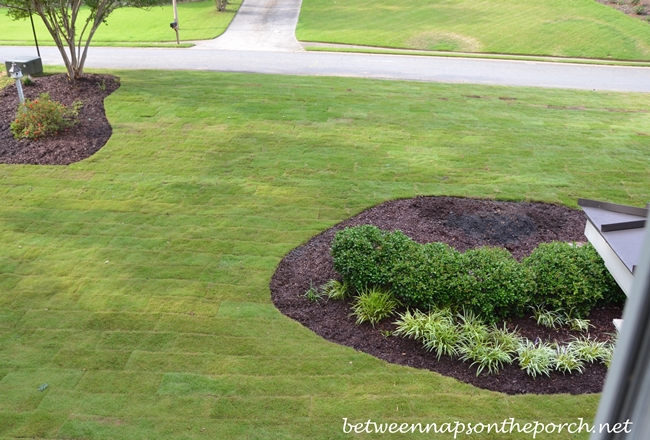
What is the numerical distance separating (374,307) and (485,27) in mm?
26164

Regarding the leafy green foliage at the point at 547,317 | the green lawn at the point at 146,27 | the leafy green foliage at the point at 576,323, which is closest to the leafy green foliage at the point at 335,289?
the leafy green foliage at the point at 547,317

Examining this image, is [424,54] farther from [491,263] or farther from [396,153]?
[491,263]

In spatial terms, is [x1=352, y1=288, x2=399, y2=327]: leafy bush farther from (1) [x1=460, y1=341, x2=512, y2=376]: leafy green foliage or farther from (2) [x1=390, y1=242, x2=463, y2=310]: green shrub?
(1) [x1=460, y1=341, x2=512, y2=376]: leafy green foliage

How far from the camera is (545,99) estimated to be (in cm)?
1677

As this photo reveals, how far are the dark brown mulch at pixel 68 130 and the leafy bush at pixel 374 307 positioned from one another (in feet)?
25.2

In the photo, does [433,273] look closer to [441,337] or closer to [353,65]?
[441,337]

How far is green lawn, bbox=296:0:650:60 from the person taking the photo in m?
26.1

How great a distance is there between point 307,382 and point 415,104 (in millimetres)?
11288

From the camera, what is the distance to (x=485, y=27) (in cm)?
2945

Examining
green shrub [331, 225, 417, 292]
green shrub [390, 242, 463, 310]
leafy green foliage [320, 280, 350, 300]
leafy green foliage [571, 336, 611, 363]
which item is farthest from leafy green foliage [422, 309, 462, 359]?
leafy green foliage [571, 336, 611, 363]

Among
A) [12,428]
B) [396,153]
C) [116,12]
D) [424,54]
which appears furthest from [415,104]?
[116,12]

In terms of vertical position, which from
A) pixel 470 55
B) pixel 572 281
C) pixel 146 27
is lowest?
pixel 572 281

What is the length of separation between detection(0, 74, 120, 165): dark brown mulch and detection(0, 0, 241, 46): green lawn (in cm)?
926

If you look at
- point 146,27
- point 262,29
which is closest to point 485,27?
point 262,29
